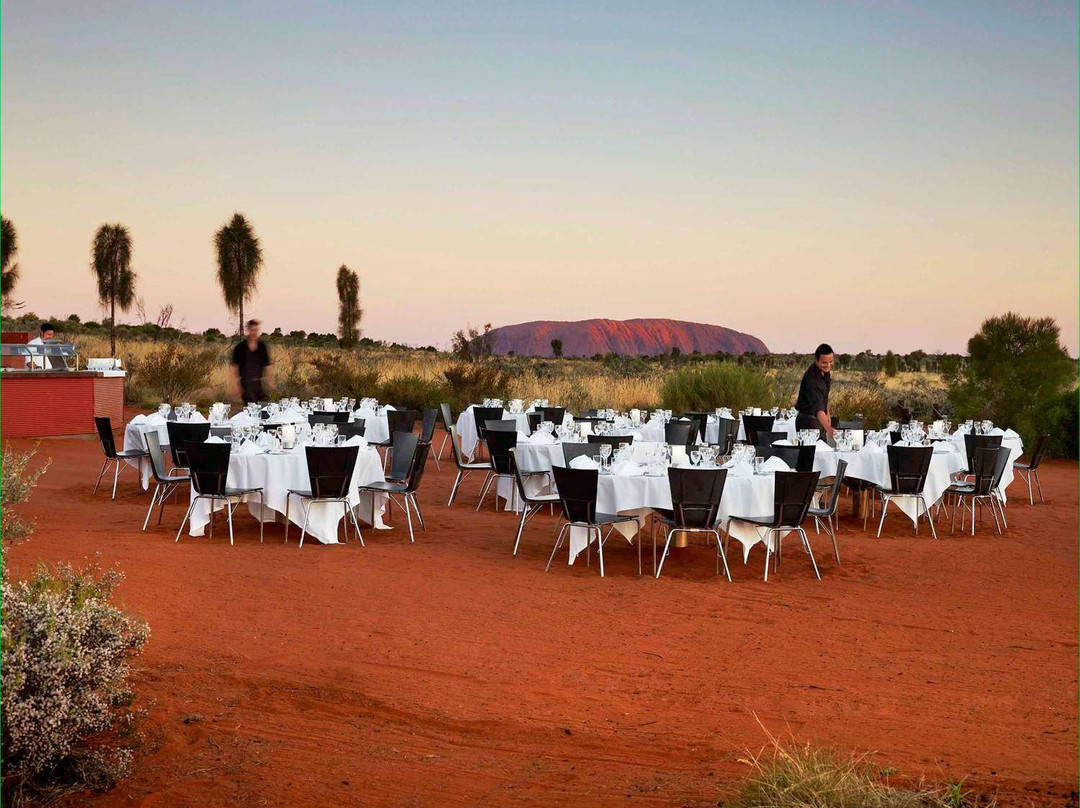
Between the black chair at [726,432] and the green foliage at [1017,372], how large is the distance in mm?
7530

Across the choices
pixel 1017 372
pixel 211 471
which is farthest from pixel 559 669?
pixel 1017 372

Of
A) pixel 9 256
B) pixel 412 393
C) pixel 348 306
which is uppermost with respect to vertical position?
pixel 9 256

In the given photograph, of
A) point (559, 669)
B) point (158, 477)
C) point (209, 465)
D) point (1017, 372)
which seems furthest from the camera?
point (1017, 372)

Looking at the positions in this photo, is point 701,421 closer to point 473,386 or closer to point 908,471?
point 908,471

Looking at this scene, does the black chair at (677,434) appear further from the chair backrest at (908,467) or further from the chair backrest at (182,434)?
the chair backrest at (182,434)

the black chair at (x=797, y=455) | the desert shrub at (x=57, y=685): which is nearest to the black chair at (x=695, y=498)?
the black chair at (x=797, y=455)

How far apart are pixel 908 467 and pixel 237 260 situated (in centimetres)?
2121

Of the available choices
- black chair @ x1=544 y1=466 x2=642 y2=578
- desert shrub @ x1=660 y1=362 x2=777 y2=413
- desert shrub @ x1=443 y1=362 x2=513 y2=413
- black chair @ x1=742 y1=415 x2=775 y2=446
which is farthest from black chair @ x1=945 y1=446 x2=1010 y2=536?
desert shrub @ x1=443 y1=362 x2=513 y2=413

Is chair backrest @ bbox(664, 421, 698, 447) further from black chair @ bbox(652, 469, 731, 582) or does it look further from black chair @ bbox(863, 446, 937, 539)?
black chair @ bbox(652, 469, 731, 582)

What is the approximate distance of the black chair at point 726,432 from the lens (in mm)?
12805

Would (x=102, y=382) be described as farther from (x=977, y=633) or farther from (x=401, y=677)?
(x=977, y=633)

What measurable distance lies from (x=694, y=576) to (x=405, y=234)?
19.1m

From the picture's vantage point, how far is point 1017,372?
1891 cm

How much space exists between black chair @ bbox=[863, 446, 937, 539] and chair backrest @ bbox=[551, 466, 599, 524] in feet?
11.6
